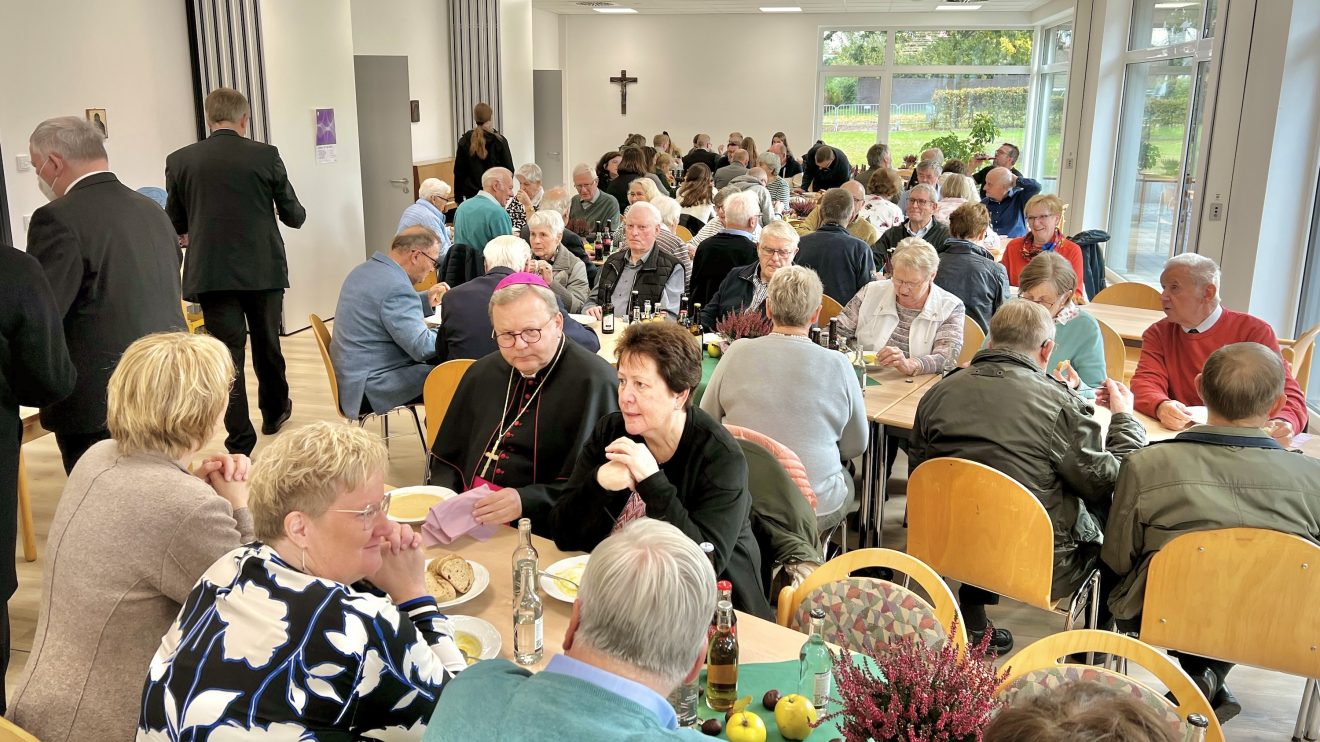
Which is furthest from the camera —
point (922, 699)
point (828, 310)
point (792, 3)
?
point (792, 3)

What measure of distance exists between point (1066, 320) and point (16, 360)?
384 cm

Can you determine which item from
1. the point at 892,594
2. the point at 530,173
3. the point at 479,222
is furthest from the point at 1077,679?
the point at 530,173

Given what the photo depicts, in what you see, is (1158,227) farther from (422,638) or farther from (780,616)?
(422,638)

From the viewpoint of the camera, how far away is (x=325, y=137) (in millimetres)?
8469

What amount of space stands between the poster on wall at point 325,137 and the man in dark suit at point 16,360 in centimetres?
583

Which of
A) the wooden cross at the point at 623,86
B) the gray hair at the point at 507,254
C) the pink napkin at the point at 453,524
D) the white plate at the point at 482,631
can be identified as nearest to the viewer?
the white plate at the point at 482,631

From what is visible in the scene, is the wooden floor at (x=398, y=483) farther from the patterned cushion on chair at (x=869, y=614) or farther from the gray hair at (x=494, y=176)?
the gray hair at (x=494, y=176)

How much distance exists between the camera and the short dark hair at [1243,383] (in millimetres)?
2783

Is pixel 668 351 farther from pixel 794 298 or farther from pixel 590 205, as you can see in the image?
pixel 590 205

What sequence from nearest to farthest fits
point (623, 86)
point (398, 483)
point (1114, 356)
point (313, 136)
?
point (1114, 356)
point (398, 483)
point (313, 136)
point (623, 86)

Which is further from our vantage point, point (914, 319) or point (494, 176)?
point (494, 176)

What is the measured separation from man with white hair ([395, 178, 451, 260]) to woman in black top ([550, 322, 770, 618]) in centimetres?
465

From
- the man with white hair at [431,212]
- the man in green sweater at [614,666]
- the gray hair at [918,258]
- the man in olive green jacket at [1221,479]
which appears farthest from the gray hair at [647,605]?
the man with white hair at [431,212]

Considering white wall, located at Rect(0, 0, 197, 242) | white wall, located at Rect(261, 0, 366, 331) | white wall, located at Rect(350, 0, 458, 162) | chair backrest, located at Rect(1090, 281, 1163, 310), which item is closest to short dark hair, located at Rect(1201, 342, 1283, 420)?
chair backrest, located at Rect(1090, 281, 1163, 310)
